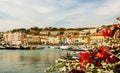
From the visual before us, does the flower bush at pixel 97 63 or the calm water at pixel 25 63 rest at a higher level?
the flower bush at pixel 97 63

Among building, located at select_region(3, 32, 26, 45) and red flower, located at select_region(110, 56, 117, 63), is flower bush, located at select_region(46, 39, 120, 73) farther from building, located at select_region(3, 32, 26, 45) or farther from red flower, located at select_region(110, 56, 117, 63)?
building, located at select_region(3, 32, 26, 45)

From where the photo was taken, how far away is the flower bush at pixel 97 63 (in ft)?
8.02

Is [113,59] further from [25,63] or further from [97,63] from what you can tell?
[25,63]

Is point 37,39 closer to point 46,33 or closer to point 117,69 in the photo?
point 46,33

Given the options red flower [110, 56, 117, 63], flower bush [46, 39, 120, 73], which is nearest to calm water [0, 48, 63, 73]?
flower bush [46, 39, 120, 73]

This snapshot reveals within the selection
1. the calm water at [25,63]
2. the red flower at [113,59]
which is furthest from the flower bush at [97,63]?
the calm water at [25,63]

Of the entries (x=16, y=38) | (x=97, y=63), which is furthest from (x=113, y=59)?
(x=16, y=38)

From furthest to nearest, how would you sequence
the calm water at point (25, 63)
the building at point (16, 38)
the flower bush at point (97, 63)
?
the building at point (16, 38) → the calm water at point (25, 63) → the flower bush at point (97, 63)

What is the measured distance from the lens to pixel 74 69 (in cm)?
243

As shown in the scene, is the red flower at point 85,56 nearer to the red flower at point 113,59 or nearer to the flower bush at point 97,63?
the flower bush at point 97,63

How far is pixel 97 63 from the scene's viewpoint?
2.54 metres

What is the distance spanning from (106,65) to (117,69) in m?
0.10

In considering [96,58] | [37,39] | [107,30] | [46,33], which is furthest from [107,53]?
[46,33]

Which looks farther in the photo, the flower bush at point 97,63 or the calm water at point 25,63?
the calm water at point 25,63
